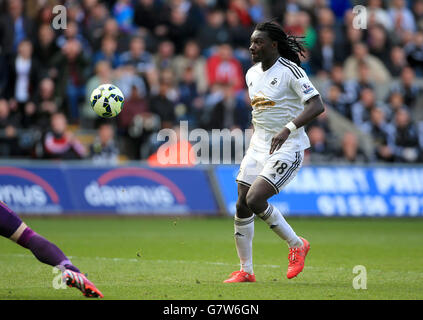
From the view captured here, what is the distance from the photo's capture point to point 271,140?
29.3 ft

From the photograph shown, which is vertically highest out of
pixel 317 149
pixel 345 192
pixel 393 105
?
pixel 393 105

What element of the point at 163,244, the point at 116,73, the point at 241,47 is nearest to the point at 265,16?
the point at 241,47

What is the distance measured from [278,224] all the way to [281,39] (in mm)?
1997

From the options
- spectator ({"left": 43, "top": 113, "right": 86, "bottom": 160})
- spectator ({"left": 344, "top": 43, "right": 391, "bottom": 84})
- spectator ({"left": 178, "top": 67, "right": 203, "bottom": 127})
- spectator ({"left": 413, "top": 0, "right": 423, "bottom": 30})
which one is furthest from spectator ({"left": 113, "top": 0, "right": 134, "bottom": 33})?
spectator ({"left": 413, "top": 0, "right": 423, "bottom": 30})

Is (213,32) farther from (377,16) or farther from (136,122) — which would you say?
(377,16)

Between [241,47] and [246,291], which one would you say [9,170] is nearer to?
[241,47]

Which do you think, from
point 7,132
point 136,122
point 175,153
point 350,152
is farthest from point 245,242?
point 7,132

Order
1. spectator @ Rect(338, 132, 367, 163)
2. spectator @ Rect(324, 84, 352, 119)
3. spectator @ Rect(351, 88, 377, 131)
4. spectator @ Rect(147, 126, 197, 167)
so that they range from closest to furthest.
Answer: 1. spectator @ Rect(147, 126, 197, 167)
2. spectator @ Rect(338, 132, 367, 163)
3. spectator @ Rect(351, 88, 377, 131)
4. spectator @ Rect(324, 84, 352, 119)

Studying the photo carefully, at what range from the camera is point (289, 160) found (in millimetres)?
8938

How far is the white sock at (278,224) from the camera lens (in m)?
8.88

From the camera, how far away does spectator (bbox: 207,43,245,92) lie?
65.3ft

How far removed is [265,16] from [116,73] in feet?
18.9

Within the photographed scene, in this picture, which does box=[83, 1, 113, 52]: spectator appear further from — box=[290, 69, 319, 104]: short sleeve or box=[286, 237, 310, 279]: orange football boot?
box=[286, 237, 310, 279]: orange football boot

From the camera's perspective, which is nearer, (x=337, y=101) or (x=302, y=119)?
(x=302, y=119)
